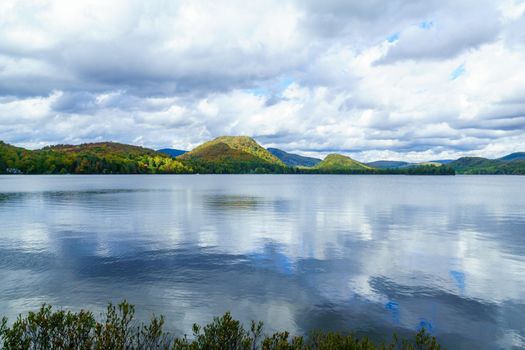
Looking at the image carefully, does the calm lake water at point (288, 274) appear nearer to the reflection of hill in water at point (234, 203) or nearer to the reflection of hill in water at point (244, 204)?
the reflection of hill in water at point (244, 204)

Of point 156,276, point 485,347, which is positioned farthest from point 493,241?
point 156,276

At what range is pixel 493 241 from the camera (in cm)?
4562

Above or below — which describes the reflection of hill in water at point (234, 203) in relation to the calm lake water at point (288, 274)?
above

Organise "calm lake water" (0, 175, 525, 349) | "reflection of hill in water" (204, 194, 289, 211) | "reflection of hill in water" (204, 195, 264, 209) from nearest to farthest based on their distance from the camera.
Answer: "calm lake water" (0, 175, 525, 349) → "reflection of hill in water" (204, 194, 289, 211) → "reflection of hill in water" (204, 195, 264, 209)

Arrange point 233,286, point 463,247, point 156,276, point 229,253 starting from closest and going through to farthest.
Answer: point 233,286 < point 156,276 < point 229,253 < point 463,247

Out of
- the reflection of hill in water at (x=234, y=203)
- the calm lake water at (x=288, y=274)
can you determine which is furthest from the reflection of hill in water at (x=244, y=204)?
the calm lake water at (x=288, y=274)

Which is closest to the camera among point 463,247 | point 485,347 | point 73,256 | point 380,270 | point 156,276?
point 485,347

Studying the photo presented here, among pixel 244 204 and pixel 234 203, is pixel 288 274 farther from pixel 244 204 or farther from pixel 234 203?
pixel 234 203

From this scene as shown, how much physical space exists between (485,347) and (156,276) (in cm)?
2215

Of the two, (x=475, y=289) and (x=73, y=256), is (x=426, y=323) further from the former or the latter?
(x=73, y=256)

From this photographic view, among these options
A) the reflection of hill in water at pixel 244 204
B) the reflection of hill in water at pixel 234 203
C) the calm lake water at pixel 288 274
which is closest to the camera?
the calm lake water at pixel 288 274

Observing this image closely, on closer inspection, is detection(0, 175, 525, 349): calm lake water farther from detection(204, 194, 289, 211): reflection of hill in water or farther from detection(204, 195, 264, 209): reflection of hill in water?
detection(204, 195, 264, 209): reflection of hill in water

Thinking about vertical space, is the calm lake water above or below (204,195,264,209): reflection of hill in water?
below

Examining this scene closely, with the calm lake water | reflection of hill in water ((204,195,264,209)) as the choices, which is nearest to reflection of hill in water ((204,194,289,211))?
reflection of hill in water ((204,195,264,209))
